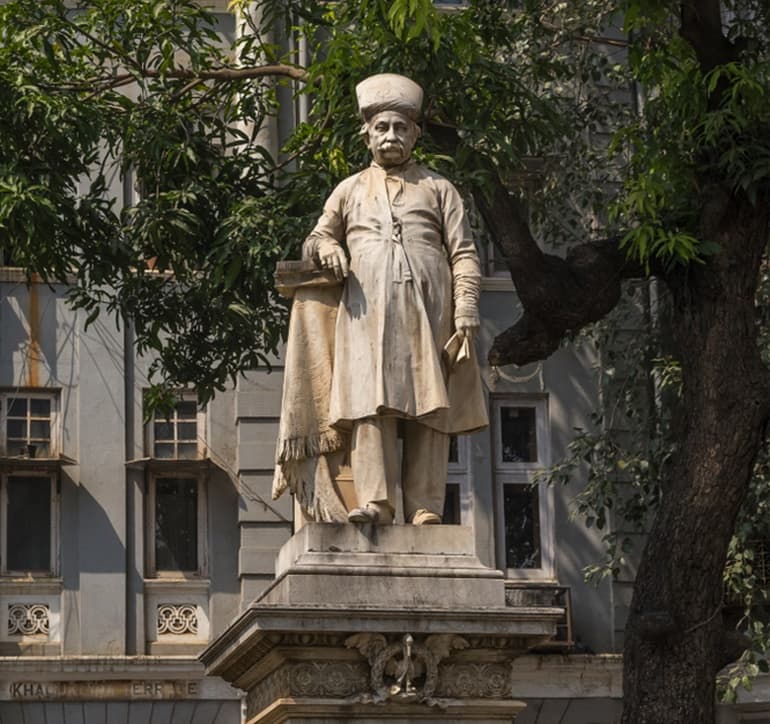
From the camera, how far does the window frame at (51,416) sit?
25.3m

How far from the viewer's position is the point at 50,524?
2527 centimetres

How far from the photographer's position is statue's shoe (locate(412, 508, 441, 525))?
35.2 feet

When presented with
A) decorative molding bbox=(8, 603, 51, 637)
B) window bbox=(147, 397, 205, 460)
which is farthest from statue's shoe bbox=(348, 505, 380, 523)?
window bbox=(147, 397, 205, 460)

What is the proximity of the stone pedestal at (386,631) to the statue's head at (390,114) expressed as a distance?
185 centimetres

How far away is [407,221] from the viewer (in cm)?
1102

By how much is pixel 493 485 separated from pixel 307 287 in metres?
15.2

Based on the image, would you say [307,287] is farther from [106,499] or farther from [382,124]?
[106,499]

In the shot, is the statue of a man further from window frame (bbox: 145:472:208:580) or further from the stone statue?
window frame (bbox: 145:472:208:580)

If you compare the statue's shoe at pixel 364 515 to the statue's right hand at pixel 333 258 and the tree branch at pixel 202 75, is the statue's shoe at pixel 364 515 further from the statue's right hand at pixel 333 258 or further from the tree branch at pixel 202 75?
the tree branch at pixel 202 75

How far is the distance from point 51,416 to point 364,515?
1530cm

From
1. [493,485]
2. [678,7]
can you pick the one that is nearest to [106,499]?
[493,485]

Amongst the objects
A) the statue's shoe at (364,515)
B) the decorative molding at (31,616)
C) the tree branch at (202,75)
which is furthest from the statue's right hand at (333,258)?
the decorative molding at (31,616)

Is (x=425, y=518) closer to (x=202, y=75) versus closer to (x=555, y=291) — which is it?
(x=555, y=291)

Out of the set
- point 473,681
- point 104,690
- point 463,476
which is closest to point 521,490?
point 463,476
